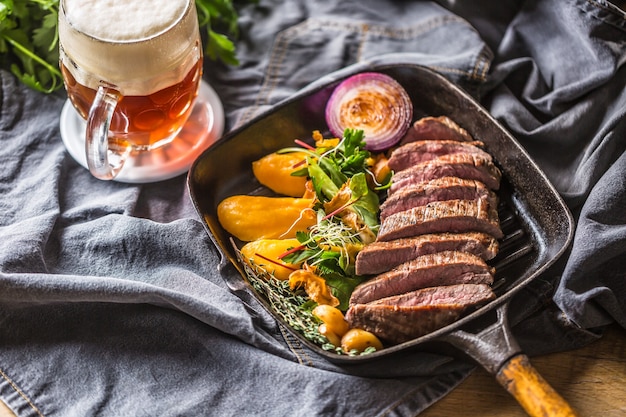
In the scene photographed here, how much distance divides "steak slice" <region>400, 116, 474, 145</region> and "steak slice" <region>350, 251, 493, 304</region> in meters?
0.57

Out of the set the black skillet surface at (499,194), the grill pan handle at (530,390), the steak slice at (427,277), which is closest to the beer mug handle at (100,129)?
the black skillet surface at (499,194)

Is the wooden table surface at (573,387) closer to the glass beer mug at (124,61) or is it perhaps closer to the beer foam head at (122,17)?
the glass beer mug at (124,61)

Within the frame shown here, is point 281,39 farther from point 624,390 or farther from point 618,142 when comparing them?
point 624,390

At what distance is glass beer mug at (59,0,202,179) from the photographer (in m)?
2.59

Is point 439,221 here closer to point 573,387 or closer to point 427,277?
point 427,277

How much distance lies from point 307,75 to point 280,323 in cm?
134

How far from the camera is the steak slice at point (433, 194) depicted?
2.81m

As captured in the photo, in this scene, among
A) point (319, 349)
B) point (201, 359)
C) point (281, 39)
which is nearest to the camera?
point (319, 349)

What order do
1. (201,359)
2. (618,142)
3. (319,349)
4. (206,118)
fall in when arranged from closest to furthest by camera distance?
1. (319,349)
2. (201,359)
3. (618,142)
4. (206,118)

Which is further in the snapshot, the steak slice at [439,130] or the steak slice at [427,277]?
the steak slice at [439,130]

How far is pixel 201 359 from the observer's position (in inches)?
104

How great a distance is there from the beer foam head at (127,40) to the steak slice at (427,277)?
1003mm

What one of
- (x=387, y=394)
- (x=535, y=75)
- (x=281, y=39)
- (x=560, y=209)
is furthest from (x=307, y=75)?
(x=387, y=394)

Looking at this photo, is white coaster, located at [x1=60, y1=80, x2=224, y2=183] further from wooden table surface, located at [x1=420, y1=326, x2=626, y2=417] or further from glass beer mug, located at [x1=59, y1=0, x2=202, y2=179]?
wooden table surface, located at [x1=420, y1=326, x2=626, y2=417]
